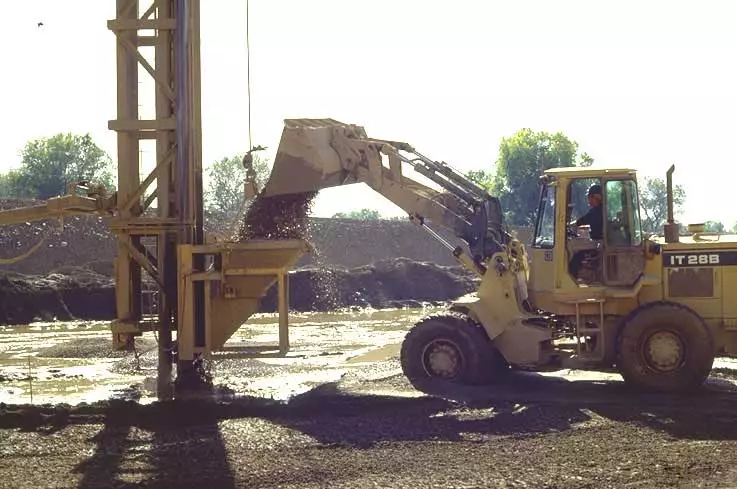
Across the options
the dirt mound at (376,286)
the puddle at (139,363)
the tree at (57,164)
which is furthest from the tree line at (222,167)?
the puddle at (139,363)

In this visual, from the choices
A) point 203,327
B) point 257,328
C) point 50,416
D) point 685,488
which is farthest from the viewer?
point 257,328

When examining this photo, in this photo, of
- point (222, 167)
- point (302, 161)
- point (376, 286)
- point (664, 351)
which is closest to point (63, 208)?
point (302, 161)

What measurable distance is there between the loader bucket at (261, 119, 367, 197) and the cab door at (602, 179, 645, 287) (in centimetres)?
332

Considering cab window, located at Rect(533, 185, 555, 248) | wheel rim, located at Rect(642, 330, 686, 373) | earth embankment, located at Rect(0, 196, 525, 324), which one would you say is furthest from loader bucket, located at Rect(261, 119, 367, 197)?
wheel rim, located at Rect(642, 330, 686, 373)

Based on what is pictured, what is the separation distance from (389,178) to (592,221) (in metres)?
2.56

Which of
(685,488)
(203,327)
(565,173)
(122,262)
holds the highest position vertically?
(565,173)

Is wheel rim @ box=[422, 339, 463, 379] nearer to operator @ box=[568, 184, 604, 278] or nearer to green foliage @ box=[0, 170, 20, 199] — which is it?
operator @ box=[568, 184, 604, 278]

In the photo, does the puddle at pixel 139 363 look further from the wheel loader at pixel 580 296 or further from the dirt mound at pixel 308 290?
the dirt mound at pixel 308 290

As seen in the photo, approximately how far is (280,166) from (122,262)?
218 cm

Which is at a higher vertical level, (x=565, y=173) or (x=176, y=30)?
(x=176, y=30)

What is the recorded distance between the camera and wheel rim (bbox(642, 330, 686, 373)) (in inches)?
421

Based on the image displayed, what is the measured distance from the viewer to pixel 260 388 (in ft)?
37.9

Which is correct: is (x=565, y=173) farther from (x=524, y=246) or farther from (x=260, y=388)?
(x=260, y=388)

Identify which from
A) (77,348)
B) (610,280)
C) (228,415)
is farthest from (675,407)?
(77,348)
